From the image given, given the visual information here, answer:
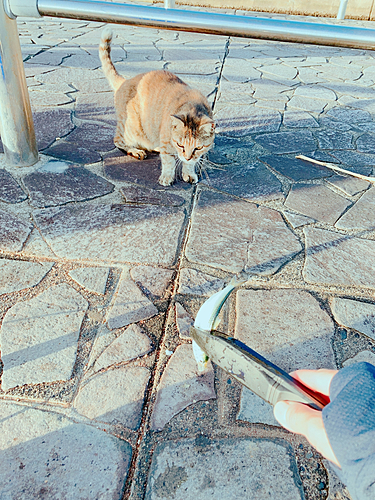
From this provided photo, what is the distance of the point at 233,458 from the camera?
4.33 ft

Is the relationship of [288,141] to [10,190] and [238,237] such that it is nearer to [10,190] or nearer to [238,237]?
[238,237]

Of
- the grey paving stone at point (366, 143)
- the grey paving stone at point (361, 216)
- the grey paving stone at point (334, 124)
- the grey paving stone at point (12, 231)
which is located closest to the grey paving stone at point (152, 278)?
the grey paving stone at point (12, 231)

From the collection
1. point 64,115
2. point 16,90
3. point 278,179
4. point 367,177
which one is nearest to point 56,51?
point 64,115

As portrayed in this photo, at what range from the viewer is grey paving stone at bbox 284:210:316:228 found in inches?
101

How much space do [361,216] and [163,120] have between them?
159 centimetres

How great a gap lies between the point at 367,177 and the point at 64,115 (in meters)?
2.76

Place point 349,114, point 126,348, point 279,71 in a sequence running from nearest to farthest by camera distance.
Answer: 1. point 126,348
2. point 349,114
3. point 279,71

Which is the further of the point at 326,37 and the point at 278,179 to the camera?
the point at 278,179

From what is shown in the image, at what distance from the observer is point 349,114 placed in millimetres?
4277

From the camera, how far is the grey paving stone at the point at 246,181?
111 inches

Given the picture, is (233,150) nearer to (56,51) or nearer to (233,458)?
(233,458)

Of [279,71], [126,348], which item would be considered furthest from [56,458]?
[279,71]

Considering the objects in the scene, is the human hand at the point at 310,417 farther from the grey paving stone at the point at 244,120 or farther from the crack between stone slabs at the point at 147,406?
the grey paving stone at the point at 244,120

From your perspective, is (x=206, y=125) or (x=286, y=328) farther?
(x=206, y=125)
